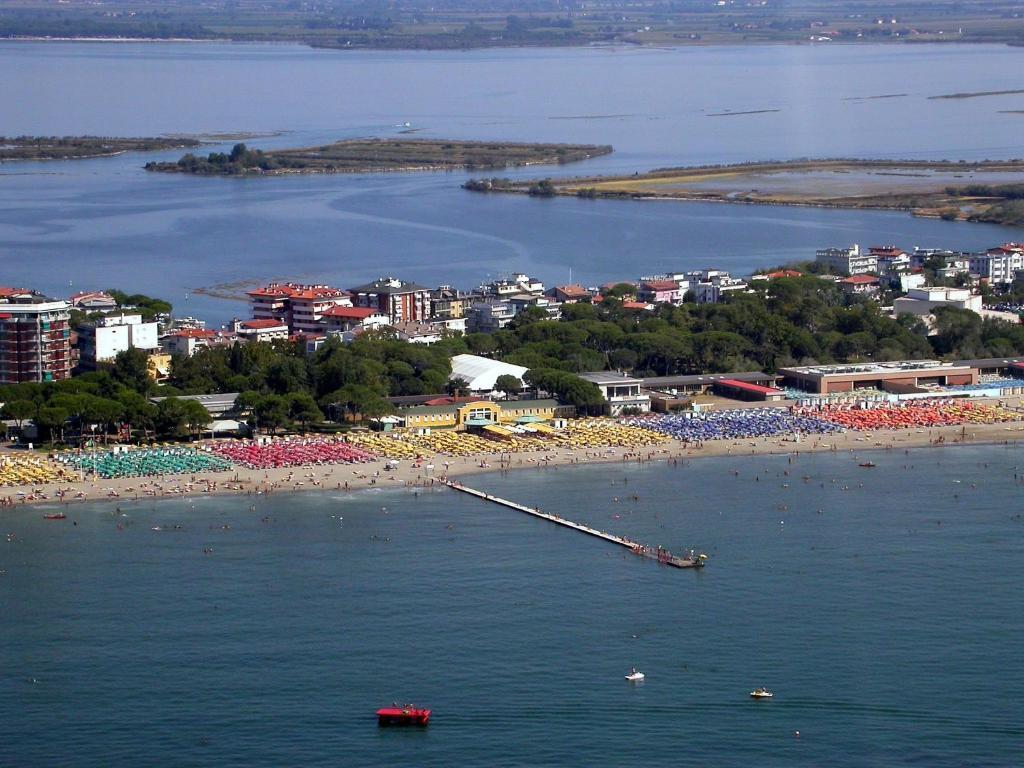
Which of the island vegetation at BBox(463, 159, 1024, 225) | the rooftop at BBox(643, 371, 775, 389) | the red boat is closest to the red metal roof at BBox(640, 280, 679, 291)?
the rooftop at BBox(643, 371, 775, 389)

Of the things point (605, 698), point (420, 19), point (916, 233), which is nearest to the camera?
point (605, 698)

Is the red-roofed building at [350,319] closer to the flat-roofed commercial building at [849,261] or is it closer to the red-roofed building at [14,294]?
the red-roofed building at [14,294]

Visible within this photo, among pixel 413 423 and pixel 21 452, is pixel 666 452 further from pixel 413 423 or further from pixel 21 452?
pixel 21 452

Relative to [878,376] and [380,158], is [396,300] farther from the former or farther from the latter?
[380,158]

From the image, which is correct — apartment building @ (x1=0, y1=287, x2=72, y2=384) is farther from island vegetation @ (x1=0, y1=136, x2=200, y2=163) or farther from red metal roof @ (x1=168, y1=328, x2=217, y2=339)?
island vegetation @ (x1=0, y1=136, x2=200, y2=163)

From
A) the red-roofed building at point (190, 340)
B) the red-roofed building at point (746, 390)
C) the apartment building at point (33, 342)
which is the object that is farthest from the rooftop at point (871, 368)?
the apartment building at point (33, 342)

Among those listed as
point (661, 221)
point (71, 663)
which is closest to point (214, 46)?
point (661, 221)

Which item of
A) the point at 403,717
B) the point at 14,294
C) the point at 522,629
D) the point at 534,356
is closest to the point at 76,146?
the point at 14,294
